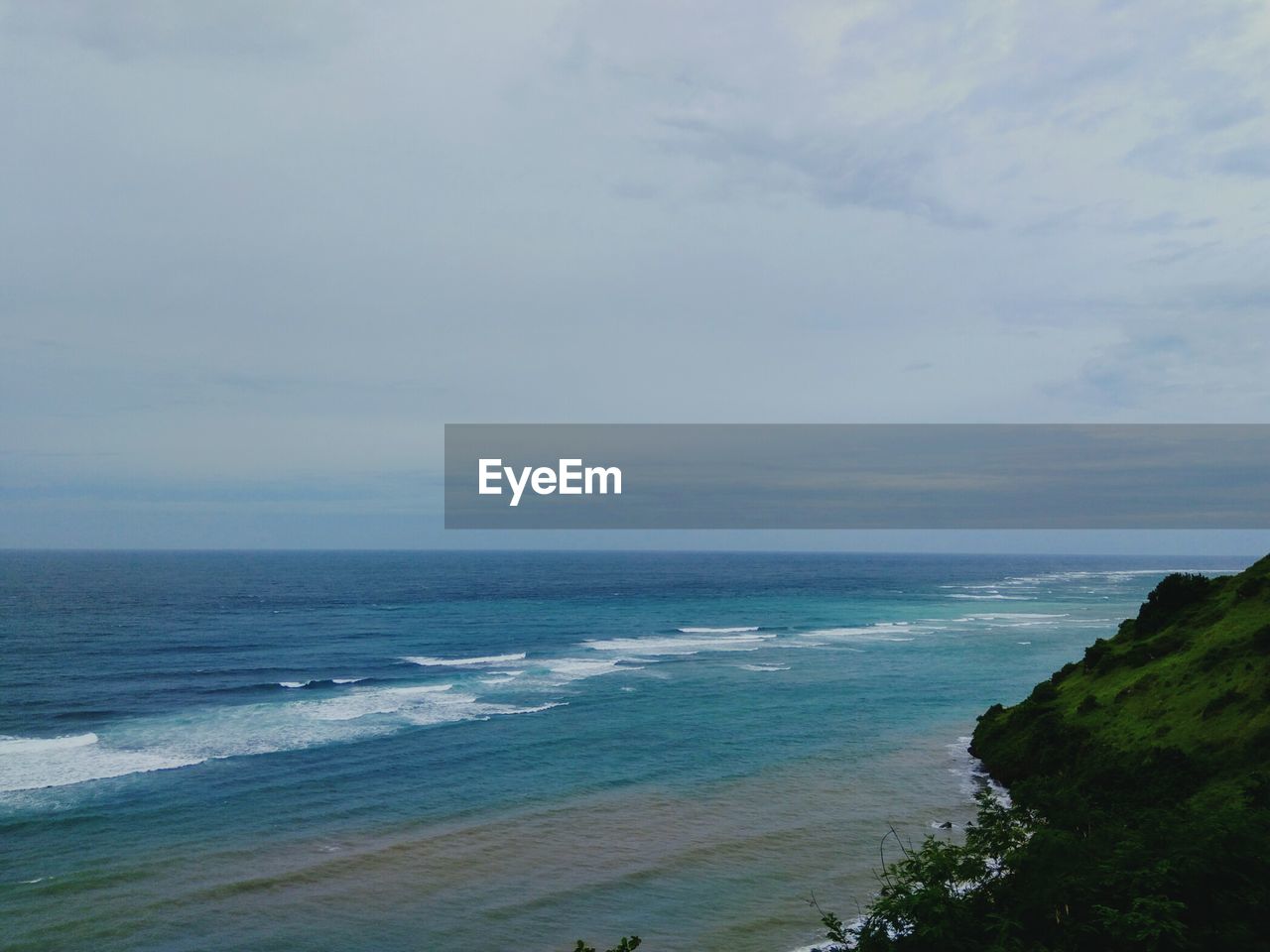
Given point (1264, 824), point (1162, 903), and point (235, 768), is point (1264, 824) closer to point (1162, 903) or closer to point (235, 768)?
point (1162, 903)

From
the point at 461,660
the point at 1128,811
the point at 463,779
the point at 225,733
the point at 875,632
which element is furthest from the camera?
the point at 875,632

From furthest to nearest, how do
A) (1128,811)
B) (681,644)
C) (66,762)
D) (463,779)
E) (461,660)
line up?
(681,644)
(461,660)
(66,762)
(463,779)
(1128,811)

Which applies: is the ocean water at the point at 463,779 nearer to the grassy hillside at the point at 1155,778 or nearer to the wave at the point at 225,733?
the wave at the point at 225,733

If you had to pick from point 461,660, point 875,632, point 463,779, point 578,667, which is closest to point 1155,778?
point 463,779

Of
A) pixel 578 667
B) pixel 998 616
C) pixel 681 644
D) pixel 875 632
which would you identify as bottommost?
pixel 998 616

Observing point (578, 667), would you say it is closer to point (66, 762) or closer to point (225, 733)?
point (225, 733)

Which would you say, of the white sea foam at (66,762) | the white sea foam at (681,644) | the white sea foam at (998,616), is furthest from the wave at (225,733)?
the white sea foam at (998,616)
